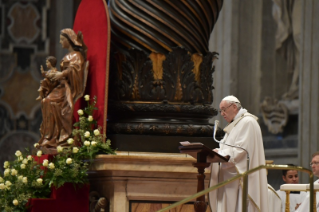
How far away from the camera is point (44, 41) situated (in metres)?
14.3

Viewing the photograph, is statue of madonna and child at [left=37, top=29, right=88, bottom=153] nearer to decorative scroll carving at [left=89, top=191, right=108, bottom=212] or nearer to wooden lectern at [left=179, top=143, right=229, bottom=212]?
decorative scroll carving at [left=89, top=191, right=108, bottom=212]

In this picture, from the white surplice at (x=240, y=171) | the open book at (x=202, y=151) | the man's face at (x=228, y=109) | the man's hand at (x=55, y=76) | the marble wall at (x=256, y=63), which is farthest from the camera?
the marble wall at (x=256, y=63)

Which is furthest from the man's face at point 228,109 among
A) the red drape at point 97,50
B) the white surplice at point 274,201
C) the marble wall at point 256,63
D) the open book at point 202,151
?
the marble wall at point 256,63

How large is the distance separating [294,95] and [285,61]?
66 cm

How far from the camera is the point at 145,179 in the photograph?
23.2 ft

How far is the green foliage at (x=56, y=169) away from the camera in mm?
7055

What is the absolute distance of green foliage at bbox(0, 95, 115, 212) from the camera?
705cm

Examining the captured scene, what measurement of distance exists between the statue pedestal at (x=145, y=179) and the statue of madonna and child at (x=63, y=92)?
0.61 metres

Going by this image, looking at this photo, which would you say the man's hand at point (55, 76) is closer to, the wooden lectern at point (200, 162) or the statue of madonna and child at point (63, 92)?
the statue of madonna and child at point (63, 92)

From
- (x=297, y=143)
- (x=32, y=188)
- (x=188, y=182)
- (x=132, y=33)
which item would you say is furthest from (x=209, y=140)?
(x=297, y=143)

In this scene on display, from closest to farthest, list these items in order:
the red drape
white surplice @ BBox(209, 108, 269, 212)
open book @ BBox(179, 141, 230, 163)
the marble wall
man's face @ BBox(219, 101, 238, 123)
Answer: open book @ BBox(179, 141, 230, 163) → white surplice @ BBox(209, 108, 269, 212) → man's face @ BBox(219, 101, 238, 123) → the red drape → the marble wall

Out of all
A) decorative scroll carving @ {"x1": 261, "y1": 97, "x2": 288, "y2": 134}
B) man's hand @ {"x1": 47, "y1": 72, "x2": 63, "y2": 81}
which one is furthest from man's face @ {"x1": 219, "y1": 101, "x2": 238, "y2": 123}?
decorative scroll carving @ {"x1": 261, "y1": 97, "x2": 288, "y2": 134}

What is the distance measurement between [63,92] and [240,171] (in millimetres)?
2023

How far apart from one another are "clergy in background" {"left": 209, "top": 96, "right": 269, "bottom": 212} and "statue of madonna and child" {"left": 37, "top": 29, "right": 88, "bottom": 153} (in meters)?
1.56
